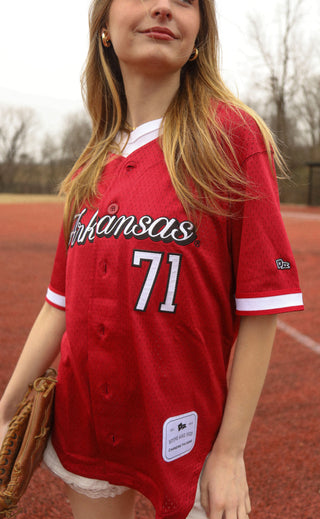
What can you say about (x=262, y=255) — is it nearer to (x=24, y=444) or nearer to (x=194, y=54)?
(x=194, y=54)

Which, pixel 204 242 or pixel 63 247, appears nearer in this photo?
pixel 204 242

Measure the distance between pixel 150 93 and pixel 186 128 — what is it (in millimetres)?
174

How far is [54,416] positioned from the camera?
139 cm

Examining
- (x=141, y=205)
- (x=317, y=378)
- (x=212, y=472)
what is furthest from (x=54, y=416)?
(x=317, y=378)

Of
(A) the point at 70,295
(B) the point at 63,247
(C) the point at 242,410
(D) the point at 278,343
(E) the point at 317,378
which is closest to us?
(C) the point at 242,410

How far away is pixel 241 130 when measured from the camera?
46.1 inches

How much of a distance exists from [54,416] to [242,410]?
0.53m

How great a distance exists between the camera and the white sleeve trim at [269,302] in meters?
1.12

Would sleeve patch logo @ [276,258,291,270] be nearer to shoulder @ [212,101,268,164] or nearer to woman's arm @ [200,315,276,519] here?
woman's arm @ [200,315,276,519]

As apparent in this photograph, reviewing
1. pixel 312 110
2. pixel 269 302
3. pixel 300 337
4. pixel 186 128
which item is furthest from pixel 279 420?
pixel 312 110

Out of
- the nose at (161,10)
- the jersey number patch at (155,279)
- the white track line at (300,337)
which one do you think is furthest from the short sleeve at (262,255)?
the white track line at (300,337)

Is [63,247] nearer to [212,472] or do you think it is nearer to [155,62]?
[155,62]

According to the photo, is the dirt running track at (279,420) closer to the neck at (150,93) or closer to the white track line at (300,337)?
the white track line at (300,337)

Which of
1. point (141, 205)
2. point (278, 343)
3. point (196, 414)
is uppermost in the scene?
point (141, 205)
